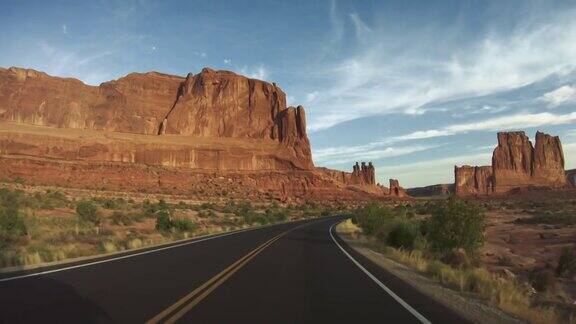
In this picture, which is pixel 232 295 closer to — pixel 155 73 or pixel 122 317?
pixel 122 317

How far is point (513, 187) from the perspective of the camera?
164750mm

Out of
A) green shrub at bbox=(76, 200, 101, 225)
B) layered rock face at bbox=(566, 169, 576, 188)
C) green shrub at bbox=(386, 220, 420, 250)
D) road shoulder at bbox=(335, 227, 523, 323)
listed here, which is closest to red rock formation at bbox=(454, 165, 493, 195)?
layered rock face at bbox=(566, 169, 576, 188)

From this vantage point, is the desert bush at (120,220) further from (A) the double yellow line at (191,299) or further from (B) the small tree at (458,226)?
(A) the double yellow line at (191,299)

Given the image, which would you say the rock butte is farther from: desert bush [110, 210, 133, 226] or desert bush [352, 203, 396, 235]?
desert bush [352, 203, 396, 235]

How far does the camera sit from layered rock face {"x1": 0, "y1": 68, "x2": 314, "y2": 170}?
13200cm

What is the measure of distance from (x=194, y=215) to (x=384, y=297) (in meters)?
50.1

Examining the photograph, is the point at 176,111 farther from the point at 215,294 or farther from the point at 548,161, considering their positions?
the point at 215,294

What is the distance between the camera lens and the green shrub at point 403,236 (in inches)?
1015

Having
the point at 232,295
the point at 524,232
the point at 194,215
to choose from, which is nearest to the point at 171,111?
the point at 194,215

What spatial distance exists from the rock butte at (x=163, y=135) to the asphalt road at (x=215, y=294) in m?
83.9

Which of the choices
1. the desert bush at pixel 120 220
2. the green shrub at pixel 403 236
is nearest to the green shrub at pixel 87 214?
the desert bush at pixel 120 220

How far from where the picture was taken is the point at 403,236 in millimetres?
26375

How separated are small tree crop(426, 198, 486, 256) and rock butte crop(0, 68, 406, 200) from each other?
81235mm

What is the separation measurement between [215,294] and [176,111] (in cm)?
13884
